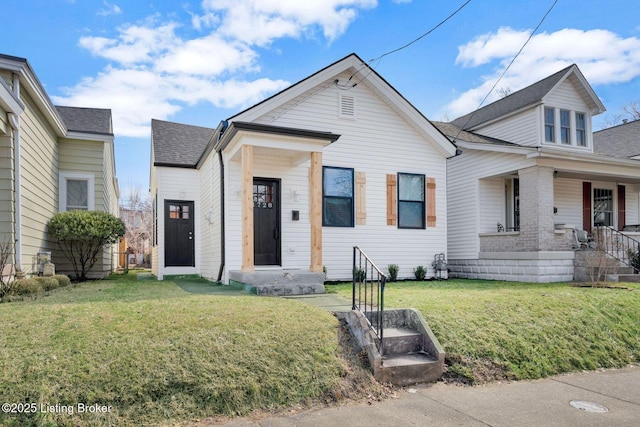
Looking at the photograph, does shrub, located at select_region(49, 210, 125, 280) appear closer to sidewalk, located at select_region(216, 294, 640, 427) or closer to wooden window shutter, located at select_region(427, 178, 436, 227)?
sidewalk, located at select_region(216, 294, 640, 427)

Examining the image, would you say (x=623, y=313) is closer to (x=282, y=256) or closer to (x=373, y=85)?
(x=282, y=256)

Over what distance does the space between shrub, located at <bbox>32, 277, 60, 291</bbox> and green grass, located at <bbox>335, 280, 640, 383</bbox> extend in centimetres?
605

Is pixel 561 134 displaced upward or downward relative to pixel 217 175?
upward

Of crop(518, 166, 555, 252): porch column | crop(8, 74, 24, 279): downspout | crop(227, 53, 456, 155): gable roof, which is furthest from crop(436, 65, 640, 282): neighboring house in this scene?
crop(8, 74, 24, 279): downspout

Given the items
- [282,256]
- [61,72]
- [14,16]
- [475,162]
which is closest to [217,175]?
[282,256]

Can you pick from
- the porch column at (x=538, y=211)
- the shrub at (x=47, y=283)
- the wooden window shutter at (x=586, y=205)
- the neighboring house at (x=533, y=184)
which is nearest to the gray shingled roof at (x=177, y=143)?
the shrub at (x=47, y=283)

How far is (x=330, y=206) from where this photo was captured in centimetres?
1044

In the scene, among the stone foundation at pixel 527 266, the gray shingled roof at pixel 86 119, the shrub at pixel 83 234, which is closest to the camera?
the shrub at pixel 83 234

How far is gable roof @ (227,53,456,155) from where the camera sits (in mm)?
9789

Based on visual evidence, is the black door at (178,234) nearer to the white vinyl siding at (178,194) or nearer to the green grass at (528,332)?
the white vinyl siding at (178,194)

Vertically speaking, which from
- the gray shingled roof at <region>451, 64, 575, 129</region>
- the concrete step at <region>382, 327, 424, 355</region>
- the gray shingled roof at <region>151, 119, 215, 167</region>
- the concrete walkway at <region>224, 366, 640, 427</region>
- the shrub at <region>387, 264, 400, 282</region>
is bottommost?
the concrete walkway at <region>224, 366, 640, 427</region>

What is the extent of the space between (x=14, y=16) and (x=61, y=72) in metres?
4.96

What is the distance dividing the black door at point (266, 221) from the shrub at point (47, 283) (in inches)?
154

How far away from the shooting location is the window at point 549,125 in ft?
44.8
